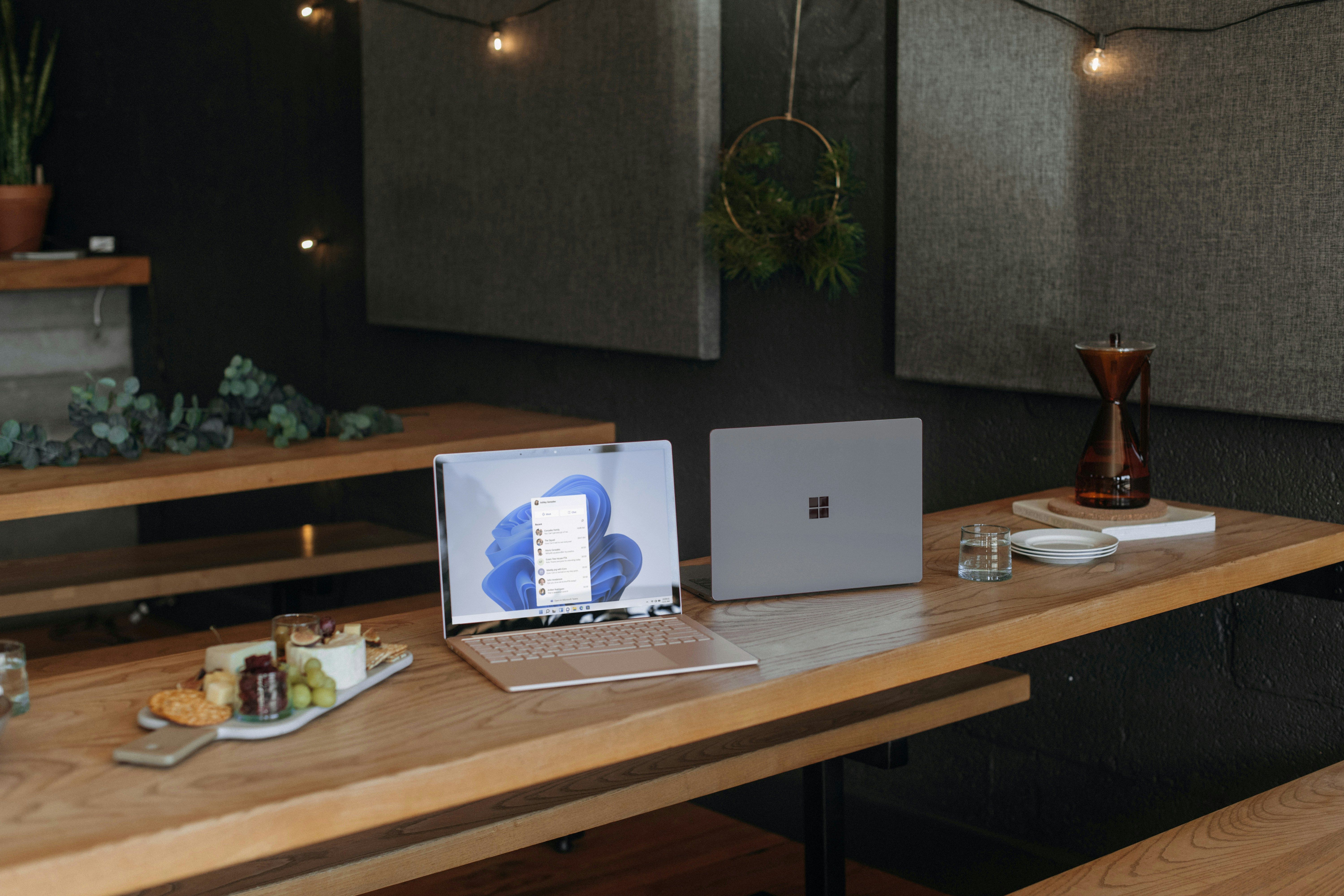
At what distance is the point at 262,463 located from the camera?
8.12 ft

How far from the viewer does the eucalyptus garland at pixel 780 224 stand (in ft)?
8.28

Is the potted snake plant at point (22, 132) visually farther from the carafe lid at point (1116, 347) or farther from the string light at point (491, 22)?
the carafe lid at point (1116, 347)

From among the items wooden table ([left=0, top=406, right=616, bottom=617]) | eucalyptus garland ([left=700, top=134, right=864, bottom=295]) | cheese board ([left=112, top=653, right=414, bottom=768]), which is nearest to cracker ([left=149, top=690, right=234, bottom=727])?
cheese board ([left=112, top=653, right=414, bottom=768])

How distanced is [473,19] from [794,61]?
3.41 ft

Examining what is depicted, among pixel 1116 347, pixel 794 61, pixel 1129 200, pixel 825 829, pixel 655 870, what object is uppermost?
pixel 794 61

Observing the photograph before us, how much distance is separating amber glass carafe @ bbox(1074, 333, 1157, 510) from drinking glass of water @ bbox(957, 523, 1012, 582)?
0.37 meters

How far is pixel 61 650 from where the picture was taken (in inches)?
155

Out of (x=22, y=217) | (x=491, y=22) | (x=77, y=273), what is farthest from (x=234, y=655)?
(x=22, y=217)

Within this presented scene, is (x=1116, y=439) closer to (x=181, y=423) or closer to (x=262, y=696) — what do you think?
(x=262, y=696)

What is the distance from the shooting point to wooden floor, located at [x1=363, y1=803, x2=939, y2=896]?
254cm

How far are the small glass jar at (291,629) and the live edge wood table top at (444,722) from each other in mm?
86

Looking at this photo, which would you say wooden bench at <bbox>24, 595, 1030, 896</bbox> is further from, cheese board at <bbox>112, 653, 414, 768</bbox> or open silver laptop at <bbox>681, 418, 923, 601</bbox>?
open silver laptop at <bbox>681, 418, 923, 601</bbox>

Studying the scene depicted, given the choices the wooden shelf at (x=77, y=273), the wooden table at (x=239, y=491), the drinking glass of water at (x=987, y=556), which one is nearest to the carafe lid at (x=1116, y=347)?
the drinking glass of water at (x=987, y=556)

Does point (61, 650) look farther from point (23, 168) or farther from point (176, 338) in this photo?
point (23, 168)
